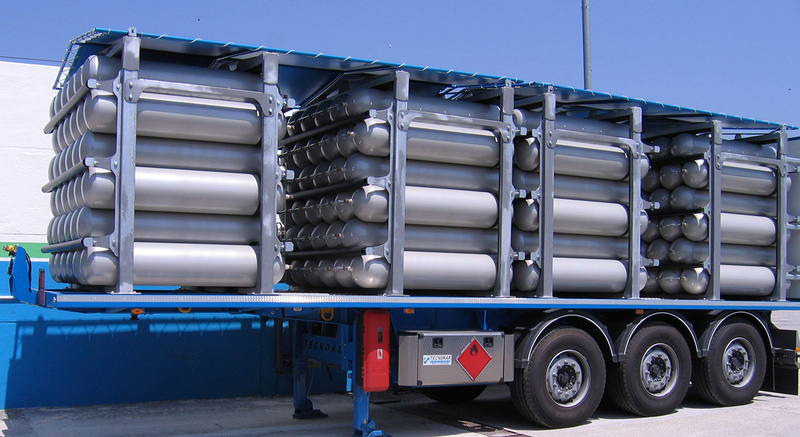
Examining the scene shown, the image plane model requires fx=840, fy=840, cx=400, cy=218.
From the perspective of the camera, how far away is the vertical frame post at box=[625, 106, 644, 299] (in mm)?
9438

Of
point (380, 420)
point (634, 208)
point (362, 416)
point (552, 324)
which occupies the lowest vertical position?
point (380, 420)

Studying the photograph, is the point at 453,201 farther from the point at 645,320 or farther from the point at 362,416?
the point at 645,320

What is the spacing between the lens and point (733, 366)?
1066 cm

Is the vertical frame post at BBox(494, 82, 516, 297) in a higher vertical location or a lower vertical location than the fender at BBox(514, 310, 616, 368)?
higher

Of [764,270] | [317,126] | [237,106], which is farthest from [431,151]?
[764,270]

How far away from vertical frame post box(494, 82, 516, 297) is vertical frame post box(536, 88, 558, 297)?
386 millimetres

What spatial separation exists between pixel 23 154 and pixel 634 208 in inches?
307

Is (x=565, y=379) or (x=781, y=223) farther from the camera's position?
→ (x=781, y=223)

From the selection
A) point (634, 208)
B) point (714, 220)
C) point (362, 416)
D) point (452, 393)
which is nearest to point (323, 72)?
point (362, 416)

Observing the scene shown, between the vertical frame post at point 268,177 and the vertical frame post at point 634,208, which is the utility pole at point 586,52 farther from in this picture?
the vertical frame post at point 268,177

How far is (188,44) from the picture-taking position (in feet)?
23.6

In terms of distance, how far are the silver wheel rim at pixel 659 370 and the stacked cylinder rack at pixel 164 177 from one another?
4667 mm

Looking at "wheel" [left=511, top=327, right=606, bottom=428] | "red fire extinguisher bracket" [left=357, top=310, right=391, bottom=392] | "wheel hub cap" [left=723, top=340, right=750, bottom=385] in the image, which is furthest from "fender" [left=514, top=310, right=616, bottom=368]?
"wheel hub cap" [left=723, top=340, right=750, bottom=385]

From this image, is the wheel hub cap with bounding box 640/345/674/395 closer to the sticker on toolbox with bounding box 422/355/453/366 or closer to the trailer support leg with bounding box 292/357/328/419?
the sticker on toolbox with bounding box 422/355/453/366
